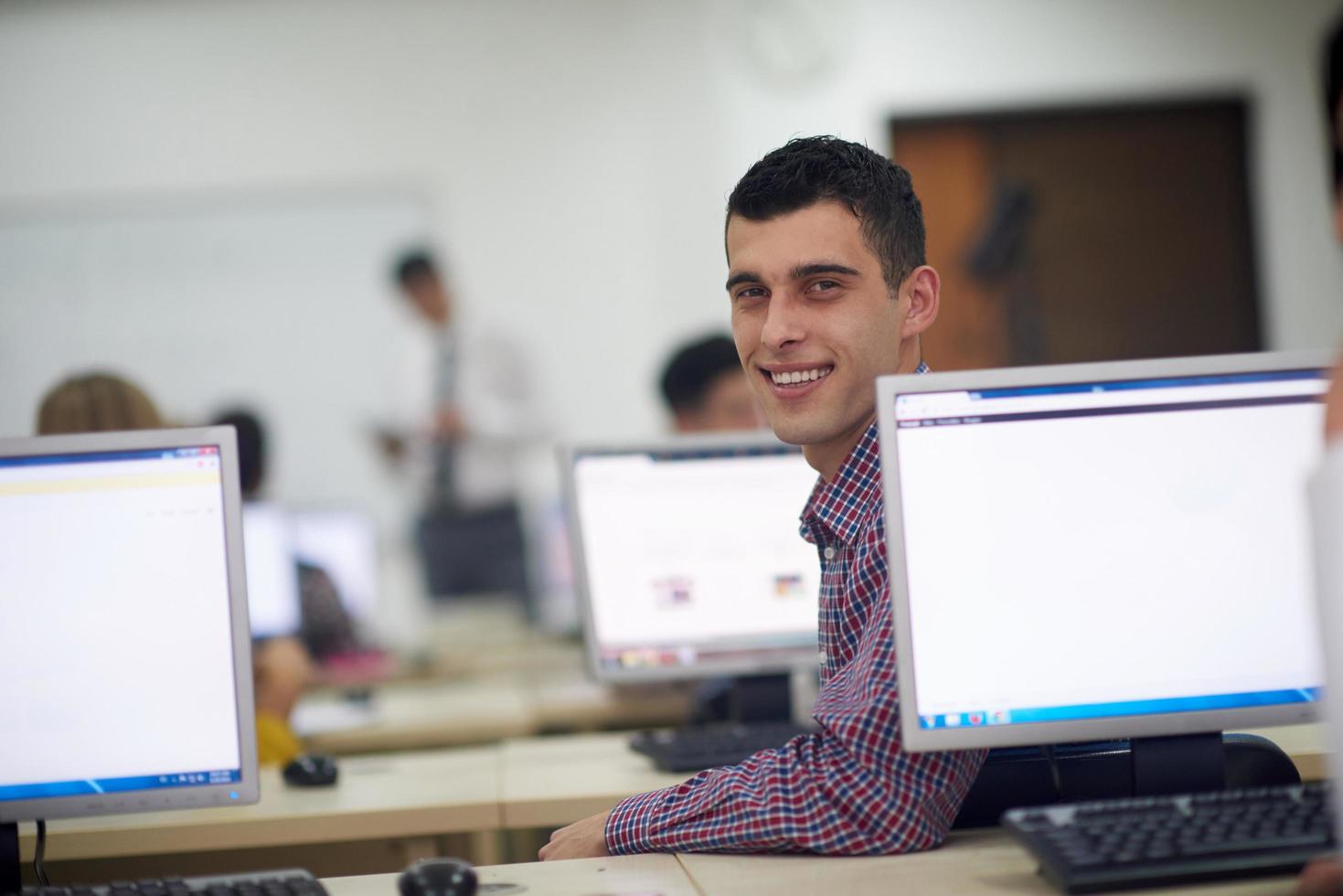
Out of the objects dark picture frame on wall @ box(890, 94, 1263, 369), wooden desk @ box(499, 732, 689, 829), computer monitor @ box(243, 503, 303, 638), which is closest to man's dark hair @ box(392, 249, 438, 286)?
dark picture frame on wall @ box(890, 94, 1263, 369)

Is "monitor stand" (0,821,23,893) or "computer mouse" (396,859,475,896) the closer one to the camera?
"computer mouse" (396,859,475,896)

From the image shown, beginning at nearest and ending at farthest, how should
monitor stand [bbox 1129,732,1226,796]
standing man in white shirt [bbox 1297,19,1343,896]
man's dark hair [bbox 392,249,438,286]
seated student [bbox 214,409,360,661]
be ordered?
standing man in white shirt [bbox 1297,19,1343,896] → monitor stand [bbox 1129,732,1226,796] → seated student [bbox 214,409,360,661] → man's dark hair [bbox 392,249,438,286]

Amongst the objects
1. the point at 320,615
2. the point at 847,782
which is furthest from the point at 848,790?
the point at 320,615

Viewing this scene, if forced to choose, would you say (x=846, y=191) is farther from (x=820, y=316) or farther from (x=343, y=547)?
(x=343, y=547)

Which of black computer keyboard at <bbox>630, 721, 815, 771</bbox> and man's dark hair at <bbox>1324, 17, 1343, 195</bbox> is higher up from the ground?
man's dark hair at <bbox>1324, 17, 1343, 195</bbox>

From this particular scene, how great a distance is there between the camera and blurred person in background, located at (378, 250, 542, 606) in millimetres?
5406

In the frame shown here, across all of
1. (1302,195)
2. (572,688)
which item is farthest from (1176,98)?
(572,688)

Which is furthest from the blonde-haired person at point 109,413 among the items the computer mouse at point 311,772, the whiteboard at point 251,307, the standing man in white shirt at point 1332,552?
the whiteboard at point 251,307

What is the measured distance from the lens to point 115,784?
139cm

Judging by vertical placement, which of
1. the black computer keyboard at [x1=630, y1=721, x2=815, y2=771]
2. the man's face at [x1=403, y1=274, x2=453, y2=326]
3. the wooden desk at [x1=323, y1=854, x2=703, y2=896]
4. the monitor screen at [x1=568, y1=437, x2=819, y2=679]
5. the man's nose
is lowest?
the black computer keyboard at [x1=630, y1=721, x2=815, y2=771]

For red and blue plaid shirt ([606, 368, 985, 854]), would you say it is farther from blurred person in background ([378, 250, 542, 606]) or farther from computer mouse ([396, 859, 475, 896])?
blurred person in background ([378, 250, 542, 606])

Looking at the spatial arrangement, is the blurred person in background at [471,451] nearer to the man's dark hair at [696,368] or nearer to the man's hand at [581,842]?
the man's dark hair at [696,368]

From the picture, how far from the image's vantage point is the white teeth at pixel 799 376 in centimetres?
153

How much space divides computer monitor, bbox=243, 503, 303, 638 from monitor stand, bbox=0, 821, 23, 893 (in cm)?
157
